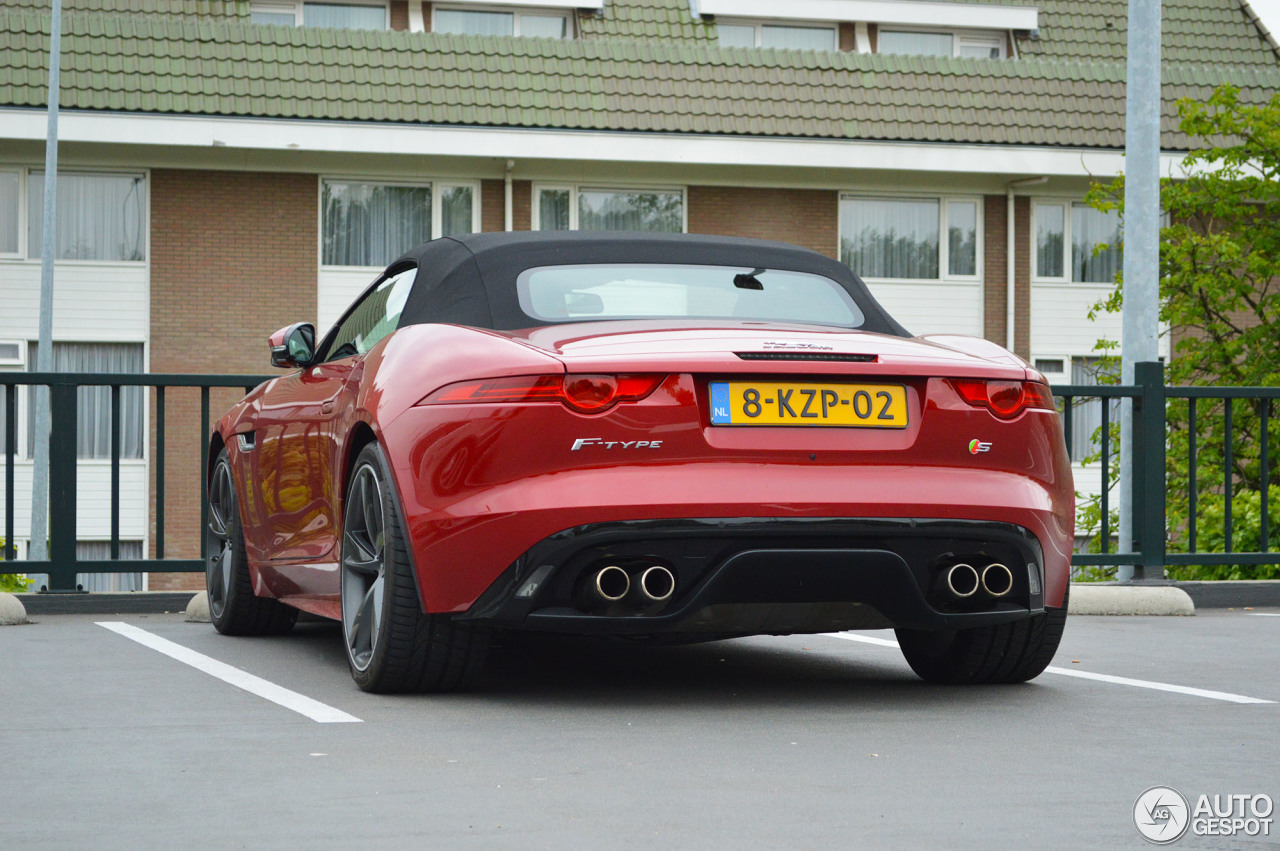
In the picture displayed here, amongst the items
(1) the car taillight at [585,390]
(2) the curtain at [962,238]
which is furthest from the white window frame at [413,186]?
(1) the car taillight at [585,390]

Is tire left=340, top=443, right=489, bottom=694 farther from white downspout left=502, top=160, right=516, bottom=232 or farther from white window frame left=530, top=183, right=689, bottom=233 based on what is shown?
white window frame left=530, top=183, right=689, bottom=233

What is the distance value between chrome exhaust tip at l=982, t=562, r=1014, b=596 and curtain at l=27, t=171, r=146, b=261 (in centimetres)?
2309

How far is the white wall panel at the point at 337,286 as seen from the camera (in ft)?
86.3

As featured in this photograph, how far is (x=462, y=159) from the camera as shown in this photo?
83.8 feet

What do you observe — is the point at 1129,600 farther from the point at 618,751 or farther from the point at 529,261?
the point at 618,751

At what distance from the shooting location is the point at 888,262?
2825 cm

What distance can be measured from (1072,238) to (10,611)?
23903mm

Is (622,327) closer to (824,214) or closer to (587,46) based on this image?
(587,46)

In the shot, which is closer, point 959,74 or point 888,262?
point 959,74

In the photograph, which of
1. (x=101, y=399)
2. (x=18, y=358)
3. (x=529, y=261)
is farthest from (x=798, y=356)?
(x=18, y=358)

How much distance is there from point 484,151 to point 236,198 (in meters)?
4.14

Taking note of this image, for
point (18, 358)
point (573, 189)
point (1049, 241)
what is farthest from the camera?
point (1049, 241)

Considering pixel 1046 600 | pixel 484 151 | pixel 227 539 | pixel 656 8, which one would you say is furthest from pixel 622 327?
pixel 656 8

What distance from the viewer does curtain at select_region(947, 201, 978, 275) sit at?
92.8ft
